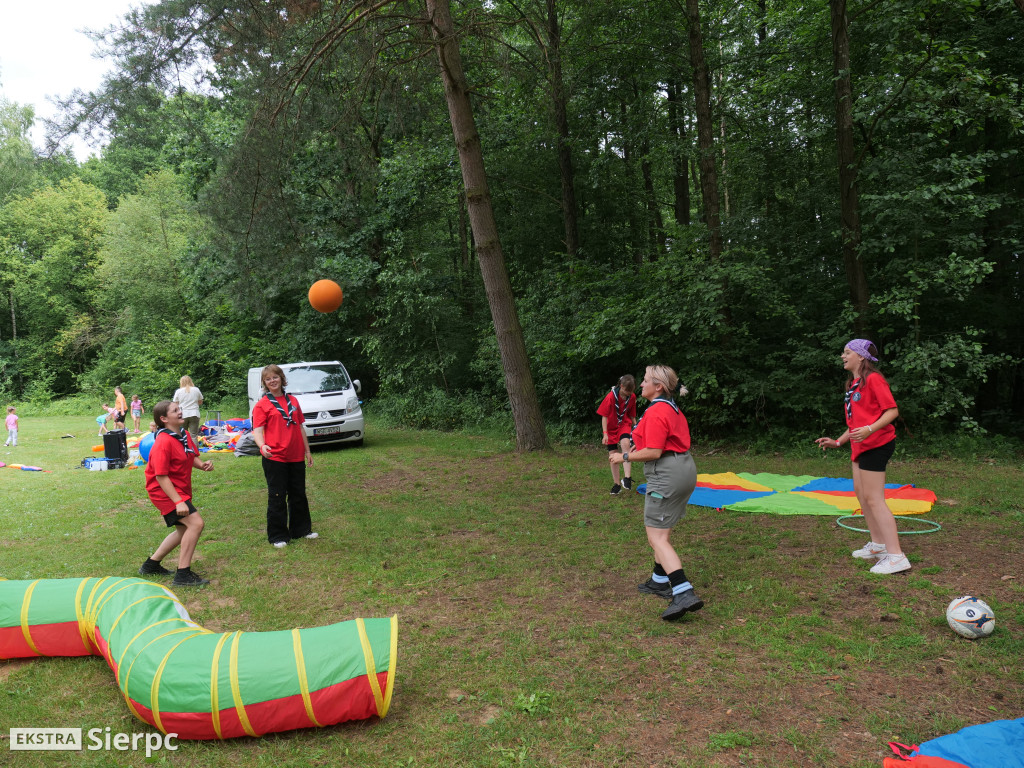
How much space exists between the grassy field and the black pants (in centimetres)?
24

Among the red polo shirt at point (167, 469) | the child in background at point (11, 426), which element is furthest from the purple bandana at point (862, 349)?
the child in background at point (11, 426)

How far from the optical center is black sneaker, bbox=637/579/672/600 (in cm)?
495

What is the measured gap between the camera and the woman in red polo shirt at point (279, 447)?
6625 mm

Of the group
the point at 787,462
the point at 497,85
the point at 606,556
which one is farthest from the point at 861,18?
the point at 606,556

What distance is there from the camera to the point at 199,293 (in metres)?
22.3

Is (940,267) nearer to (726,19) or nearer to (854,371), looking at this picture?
(854,371)

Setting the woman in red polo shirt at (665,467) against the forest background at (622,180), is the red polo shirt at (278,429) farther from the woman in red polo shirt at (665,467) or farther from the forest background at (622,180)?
the forest background at (622,180)

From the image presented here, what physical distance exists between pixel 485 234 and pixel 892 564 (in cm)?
838

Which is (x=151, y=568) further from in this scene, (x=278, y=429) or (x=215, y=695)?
(x=215, y=695)

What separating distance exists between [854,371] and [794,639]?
7.48ft

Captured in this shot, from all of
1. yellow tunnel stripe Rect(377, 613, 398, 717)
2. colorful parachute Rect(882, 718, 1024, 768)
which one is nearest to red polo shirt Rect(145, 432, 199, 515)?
yellow tunnel stripe Rect(377, 613, 398, 717)

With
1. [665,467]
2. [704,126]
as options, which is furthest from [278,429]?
[704,126]

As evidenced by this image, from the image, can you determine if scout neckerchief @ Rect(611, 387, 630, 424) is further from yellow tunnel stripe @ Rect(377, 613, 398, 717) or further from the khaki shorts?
yellow tunnel stripe @ Rect(377, 613, 398, 717)

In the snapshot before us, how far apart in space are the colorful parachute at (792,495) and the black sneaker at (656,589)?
→ 2912mm
